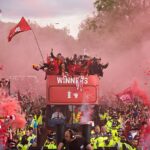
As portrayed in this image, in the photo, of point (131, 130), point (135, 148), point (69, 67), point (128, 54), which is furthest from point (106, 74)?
point (135, 148)

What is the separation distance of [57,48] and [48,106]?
43332mm

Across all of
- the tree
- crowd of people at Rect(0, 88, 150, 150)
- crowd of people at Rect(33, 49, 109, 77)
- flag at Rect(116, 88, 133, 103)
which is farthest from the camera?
the tree

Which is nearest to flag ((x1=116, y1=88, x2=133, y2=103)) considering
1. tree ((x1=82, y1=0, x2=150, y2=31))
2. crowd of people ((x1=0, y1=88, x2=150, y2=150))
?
crowd of people ((x1=0, y1=88, x2=150, y2=150))

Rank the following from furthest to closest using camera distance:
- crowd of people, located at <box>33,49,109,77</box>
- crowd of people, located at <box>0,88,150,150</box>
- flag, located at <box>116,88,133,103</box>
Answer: crowd of people, located at <box>33,49,109,77</box> < flag, located at <box>116,88,133,103</box> < crowd of people, located at <box>0,88,150,150</box>

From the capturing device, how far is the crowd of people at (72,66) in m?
31.1

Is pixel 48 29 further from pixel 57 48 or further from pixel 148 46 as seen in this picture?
pixel 148 46

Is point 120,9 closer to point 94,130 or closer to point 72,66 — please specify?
point 72,66

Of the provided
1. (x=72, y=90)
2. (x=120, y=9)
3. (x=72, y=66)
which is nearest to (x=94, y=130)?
(x=72, y=90)

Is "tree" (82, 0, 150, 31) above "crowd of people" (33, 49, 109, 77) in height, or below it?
above

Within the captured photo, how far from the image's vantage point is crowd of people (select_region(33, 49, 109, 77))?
31.1m

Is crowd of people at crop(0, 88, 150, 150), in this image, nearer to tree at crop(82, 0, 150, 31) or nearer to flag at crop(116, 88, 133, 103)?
flag at crop(116, 88, 133, 103)

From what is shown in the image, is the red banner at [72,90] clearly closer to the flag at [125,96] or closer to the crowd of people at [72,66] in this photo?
the crowd of people at [72,66]

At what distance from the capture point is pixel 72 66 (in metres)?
31.7

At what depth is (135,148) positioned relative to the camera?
21.3 metres
